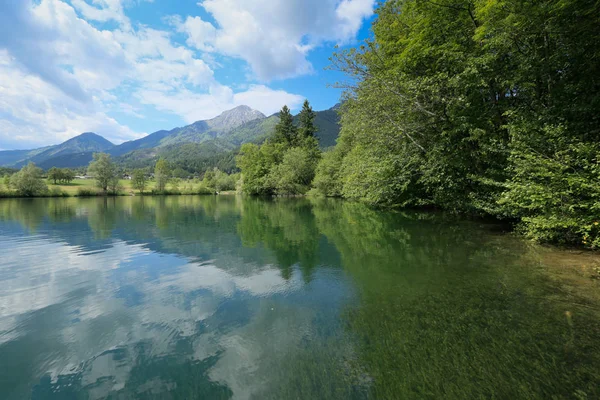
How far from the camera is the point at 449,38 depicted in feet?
45.9

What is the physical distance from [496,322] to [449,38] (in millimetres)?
14484

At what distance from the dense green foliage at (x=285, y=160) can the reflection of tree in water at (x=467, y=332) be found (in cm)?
5163

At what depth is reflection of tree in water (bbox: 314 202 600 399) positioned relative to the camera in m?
3.42

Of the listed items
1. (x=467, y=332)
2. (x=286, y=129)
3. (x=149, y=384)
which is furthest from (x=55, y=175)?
(x=467, y=332)

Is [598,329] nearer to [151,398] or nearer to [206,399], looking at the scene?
[206,399]

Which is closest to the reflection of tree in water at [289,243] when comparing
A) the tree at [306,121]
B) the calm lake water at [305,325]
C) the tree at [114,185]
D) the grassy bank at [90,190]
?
the calm lake water at [305,325]

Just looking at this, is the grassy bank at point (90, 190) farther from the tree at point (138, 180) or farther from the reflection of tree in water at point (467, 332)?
the reflection of tree in water at point (467, 332)

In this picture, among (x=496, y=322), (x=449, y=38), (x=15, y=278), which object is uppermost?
(x=449, y=38)

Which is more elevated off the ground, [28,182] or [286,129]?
[286,129]

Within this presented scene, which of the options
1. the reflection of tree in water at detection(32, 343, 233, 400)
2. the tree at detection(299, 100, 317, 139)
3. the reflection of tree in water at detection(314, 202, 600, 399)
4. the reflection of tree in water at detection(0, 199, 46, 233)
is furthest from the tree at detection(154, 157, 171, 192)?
the reflection of tree in water at detection(32, 343, 233, 400)

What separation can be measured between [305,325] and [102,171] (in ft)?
268

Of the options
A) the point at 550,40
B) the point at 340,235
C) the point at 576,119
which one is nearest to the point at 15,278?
the point at 340,235

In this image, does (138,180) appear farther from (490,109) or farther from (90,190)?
(490,109)

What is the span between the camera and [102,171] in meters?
68.9
